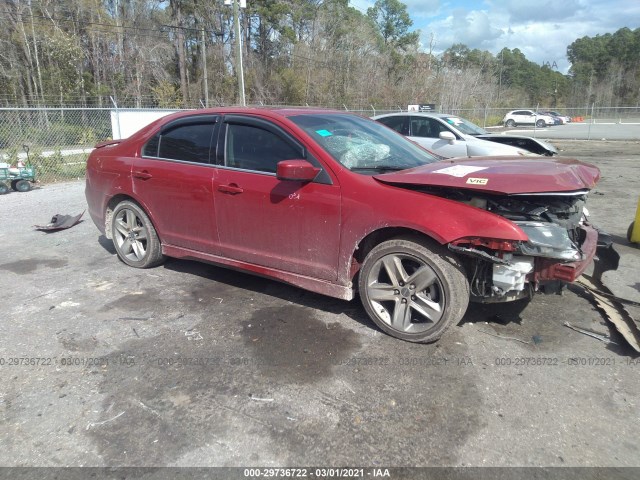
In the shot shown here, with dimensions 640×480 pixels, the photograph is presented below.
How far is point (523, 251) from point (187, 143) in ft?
10.3

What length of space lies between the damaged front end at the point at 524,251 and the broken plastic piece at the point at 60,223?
5.90 metres

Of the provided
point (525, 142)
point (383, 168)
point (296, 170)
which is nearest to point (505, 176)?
point (383, 168)

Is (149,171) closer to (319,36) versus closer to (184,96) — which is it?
(184,96)

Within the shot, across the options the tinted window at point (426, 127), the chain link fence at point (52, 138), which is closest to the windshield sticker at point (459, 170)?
the tinted window at point (426, 127)

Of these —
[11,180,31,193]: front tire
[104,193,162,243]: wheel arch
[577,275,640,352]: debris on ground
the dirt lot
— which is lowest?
the dirt lot

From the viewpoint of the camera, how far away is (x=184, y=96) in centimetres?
3572

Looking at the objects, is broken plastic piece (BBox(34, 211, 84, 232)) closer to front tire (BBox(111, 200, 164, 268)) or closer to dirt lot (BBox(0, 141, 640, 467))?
front tire (BBox(111, 200, 164, 268))

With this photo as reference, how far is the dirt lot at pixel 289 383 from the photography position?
8.11ft

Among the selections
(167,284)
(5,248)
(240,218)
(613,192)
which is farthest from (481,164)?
(613,192)

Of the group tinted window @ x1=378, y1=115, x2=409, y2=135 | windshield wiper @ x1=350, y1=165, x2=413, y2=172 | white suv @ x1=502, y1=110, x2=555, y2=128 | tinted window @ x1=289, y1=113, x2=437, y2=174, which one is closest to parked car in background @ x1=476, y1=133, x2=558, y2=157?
tinted window @ x1=378, y1=115, x2=409, y2=135

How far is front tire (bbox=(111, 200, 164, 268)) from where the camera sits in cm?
498

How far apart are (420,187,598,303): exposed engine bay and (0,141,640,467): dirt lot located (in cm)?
49

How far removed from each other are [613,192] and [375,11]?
2579 inches

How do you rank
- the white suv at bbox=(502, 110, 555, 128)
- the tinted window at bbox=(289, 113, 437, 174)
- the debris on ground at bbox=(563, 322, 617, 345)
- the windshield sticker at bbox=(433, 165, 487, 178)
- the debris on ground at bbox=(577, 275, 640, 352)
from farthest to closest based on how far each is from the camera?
the white suv at bbox=(502, 110, 555, 128) < the tinted window at bbox=(289, 113, 437, 174) < the debris on ground at bbox=(563, 322, 617, 345) < the debris on ground at bbox=(577, 275, 640, 352) < the windshield sticker at bbox=(433, 165, 487, 178)
